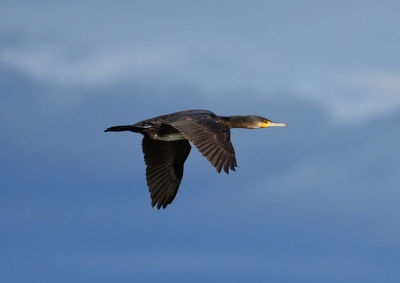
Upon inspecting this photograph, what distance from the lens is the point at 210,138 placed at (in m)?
15.2

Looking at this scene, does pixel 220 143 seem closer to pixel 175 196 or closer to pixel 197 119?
pixel 197 119

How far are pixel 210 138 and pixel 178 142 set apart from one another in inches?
141

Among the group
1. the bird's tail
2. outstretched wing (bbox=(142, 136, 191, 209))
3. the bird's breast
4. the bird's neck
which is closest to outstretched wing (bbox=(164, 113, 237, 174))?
the bird's breast

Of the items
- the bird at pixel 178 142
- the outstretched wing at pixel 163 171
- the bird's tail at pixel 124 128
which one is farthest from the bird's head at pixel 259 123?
the bird's tail at pixel 124 128

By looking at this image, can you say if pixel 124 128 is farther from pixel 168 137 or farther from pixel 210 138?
pixel 210 138

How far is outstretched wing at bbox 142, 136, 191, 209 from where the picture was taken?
18.5m

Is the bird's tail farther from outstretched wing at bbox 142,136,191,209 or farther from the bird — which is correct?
outstretched wing at bbox 142,136,191,209

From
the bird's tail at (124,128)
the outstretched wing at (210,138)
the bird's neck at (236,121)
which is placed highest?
the bird's neck at (236,121)

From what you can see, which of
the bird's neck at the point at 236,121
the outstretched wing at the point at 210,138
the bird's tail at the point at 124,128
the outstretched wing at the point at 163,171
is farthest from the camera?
the outstretched wing at the point at 163,171

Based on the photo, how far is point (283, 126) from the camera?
60.4 feet

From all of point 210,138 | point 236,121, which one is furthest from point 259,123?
point 210,138

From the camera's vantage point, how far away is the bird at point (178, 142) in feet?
49.0

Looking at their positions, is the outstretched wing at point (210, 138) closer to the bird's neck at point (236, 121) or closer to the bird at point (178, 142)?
the bird at point (178, 142)

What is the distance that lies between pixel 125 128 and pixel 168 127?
3.24ft
